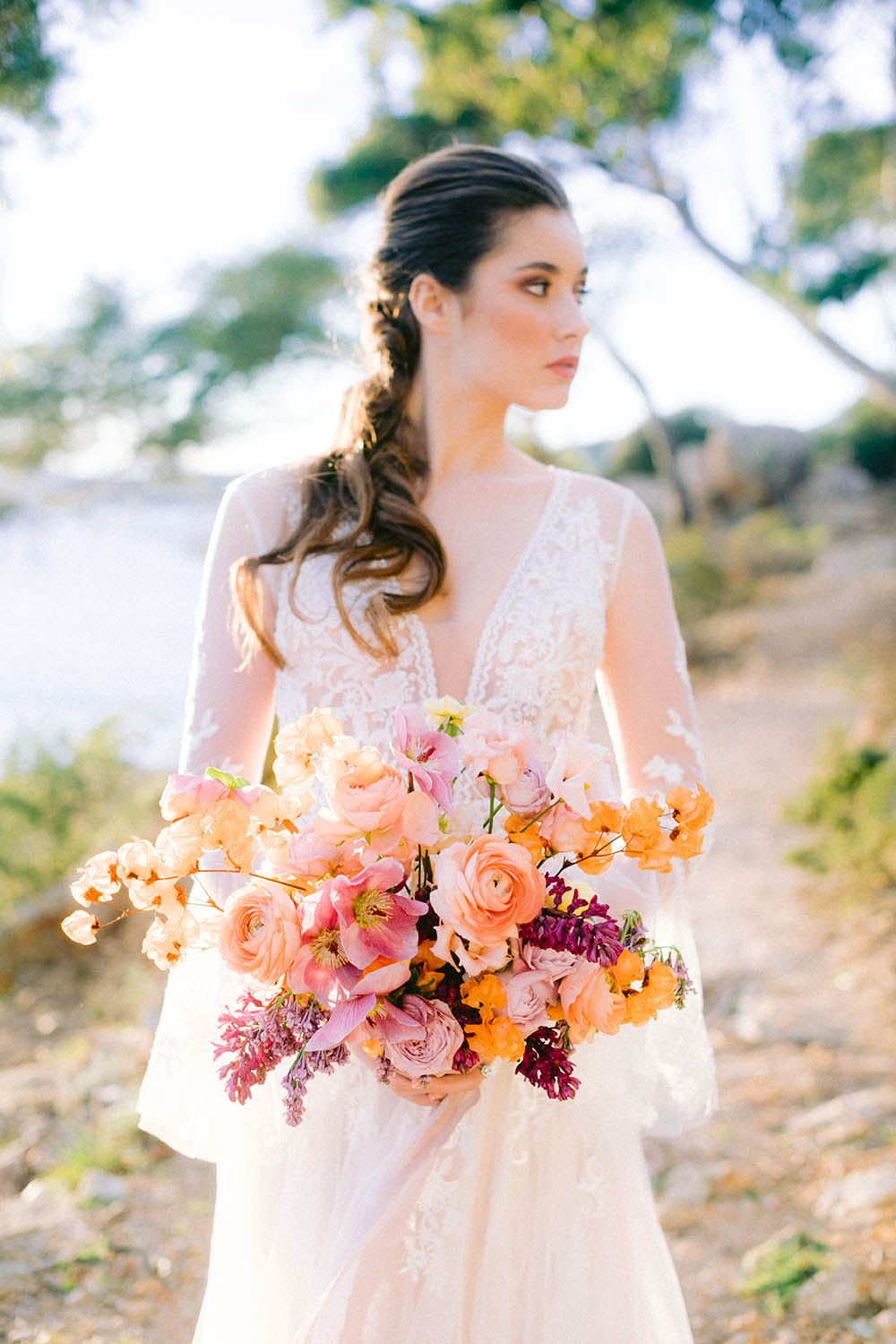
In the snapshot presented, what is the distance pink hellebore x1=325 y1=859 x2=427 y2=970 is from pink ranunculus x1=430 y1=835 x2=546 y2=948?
0.05m

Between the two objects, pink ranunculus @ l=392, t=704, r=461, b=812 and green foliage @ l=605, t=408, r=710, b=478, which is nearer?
pink ranunculus @ l=392, t=704, r=461, b=812

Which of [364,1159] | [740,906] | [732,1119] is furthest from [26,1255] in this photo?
[740,906]

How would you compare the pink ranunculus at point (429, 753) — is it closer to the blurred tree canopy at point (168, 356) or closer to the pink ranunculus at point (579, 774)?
the pink ranunculus at point (579, 774)

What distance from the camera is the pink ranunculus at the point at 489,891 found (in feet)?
4.17

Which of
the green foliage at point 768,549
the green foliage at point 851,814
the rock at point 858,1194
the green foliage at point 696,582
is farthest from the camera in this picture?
the green foliage at point 768,549

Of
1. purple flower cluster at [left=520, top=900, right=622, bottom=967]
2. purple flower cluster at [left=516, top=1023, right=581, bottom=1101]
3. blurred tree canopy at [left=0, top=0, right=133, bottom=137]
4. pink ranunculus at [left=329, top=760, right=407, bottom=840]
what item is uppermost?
blurred tree canopy at [left=0, top=0, right=133, bottom=137]

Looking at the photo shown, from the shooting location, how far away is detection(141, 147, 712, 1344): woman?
1.69 meters

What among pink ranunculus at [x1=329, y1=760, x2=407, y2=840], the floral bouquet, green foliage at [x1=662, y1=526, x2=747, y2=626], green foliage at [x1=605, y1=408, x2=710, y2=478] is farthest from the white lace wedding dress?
green foliage at [x1=605, y1=408, x2=710, y2=478]

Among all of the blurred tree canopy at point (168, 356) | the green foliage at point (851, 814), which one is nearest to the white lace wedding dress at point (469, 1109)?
the green foliage at point (851, 814)

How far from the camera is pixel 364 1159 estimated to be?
1.72 meters

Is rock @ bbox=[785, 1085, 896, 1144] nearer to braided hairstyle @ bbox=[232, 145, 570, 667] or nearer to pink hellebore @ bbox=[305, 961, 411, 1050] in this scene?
braided hairstyle @ bbox=[232, 145, 570, 667]

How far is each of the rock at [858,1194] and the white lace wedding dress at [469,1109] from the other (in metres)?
1.65

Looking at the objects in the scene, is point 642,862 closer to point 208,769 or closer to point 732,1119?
point 208,769

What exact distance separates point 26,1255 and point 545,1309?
1926mm
